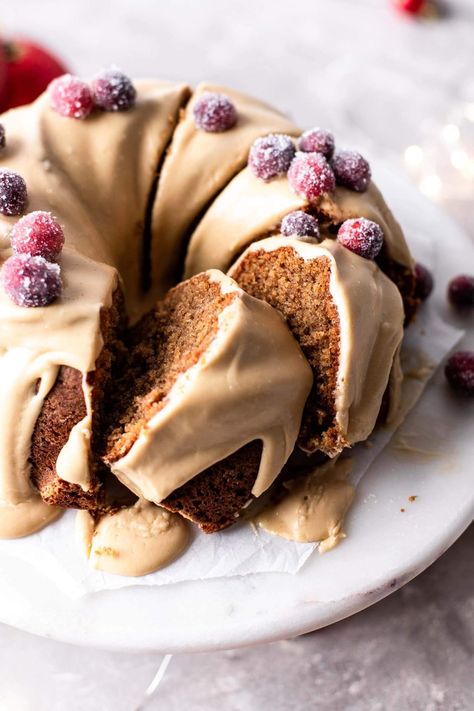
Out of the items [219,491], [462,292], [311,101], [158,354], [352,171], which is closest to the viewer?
[219,491]

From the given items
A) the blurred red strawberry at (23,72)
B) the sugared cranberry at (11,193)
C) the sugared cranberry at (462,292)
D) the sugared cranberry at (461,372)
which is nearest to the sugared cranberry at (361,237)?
the sugared cranberry at (461,372)

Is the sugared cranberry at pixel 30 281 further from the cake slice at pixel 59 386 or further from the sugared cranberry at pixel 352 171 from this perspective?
the sugared cranberry at pixel 352 171

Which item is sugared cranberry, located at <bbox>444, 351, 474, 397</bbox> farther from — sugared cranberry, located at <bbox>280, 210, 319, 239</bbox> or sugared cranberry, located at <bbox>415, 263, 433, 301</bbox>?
sugared cranberry, located at <bbox>280, 210, 319, 239</bbox>

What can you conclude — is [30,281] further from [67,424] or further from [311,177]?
[311,177]

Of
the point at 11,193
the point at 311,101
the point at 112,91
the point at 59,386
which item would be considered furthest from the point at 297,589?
the point at 311,101

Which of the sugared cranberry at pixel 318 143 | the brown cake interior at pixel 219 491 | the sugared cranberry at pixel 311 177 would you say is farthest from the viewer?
the sugared cranberry at pixel 318 143

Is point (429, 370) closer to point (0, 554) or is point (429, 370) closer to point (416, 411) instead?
point (416, 411)

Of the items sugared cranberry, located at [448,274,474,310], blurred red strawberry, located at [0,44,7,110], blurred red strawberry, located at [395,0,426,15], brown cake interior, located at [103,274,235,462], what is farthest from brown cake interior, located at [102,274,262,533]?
blurred red strawberry, located at [395,0,426,15]

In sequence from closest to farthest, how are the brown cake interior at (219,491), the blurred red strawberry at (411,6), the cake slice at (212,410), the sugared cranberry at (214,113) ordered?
1. the cake slice at (212,410)
2. the brown cake interior at (219,491)
3. the sugared cranberry at (214,113)
4. the blurred red strawberry at (411,6)
